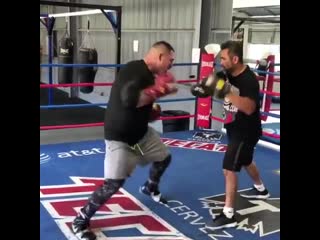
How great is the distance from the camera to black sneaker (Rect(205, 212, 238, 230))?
2809 millimetres

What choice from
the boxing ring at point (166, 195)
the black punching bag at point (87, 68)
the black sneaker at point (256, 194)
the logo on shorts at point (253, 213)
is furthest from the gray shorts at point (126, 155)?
the black punching bag at point (87, 68)

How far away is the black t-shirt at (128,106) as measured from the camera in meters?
2.41

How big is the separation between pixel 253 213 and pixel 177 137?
238cm

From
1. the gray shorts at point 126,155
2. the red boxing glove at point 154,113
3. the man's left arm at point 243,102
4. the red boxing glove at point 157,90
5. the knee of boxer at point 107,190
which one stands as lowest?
the knee of boxer at point 107,190

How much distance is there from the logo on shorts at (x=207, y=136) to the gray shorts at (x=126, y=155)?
7.99ft

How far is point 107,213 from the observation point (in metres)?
2.97

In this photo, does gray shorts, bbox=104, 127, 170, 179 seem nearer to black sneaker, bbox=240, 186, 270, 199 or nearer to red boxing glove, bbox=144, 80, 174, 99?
red boxing glove, bbox=144, 80, 174, 99

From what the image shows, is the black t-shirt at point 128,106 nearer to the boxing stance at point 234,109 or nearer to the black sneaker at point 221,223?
the boxing stance at point 234,109

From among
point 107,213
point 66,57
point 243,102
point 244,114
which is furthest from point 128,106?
point 66,57

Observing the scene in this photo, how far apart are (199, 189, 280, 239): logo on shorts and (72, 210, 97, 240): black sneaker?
3.10 ft
